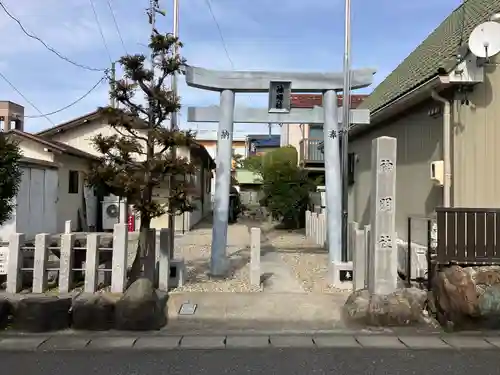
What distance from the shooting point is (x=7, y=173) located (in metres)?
7.46

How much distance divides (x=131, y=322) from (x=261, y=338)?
174cm

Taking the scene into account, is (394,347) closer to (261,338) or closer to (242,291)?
(261,338)

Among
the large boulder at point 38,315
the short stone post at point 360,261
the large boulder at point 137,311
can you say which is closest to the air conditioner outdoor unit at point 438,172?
the short stone post at point 360,261

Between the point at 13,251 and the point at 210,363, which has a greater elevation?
the point at 13,251

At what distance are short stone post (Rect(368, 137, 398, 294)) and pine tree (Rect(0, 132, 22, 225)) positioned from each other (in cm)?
528

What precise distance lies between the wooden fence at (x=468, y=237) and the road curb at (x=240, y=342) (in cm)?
112

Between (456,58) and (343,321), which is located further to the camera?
(456,58)

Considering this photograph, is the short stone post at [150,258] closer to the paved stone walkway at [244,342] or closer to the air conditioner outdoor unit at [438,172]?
the paved stone walkway at [244,342]

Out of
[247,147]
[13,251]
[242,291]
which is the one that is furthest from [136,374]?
[247,147]

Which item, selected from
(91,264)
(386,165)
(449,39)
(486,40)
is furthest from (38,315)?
(449,39)

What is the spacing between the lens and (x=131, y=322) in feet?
22.8

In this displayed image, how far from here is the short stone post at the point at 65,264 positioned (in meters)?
8.50

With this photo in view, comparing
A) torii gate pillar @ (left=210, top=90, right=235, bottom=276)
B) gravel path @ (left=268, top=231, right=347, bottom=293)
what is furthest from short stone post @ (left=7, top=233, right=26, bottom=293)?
gravel path @ (left=268, top=231, right=347, bottom=293)

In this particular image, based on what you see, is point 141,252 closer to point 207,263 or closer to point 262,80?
point 207,263
